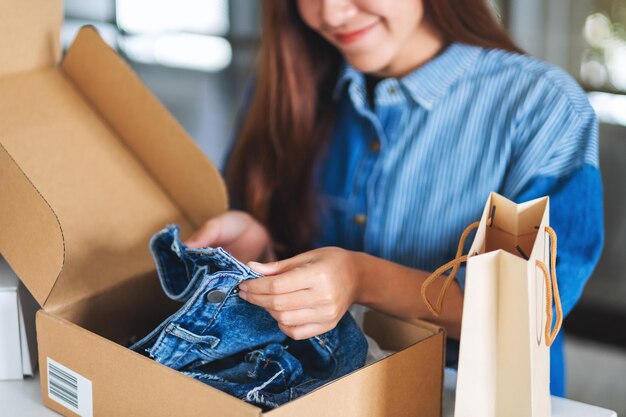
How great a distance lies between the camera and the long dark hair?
1.24 meters

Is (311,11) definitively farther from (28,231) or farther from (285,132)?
(28,231)

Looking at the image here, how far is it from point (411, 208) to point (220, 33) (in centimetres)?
226

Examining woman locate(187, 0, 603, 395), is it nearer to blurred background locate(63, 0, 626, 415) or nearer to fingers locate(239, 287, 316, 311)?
fingers locate(239, 287, 316, 311)

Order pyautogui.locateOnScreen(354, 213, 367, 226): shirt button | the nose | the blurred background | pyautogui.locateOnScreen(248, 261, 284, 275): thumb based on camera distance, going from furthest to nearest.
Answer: the blurred background
pyautogui.locateOnScreen(354, 213, 367, 226): shirt button
the nose
pyautogui.locateOnScreen(248, 261, 284, 275): thumb

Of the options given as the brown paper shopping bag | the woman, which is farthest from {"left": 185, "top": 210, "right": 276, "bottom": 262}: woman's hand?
the brown paper shopping bag

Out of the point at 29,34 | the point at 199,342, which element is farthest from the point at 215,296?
the point at 29,34

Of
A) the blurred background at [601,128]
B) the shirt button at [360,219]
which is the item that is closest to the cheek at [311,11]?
the shirt button at [360,219]

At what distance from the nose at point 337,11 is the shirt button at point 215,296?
523 mm

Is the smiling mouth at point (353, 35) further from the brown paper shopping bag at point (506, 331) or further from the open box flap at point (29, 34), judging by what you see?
the brown paper shopping bag at point (506, 331)

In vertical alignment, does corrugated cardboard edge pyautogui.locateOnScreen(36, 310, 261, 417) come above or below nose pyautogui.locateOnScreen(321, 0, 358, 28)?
below

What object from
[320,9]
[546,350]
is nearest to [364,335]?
[546,350]

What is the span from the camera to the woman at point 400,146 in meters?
0.94

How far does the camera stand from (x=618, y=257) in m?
2.39

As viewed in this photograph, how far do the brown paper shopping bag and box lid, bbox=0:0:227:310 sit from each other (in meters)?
0.39
